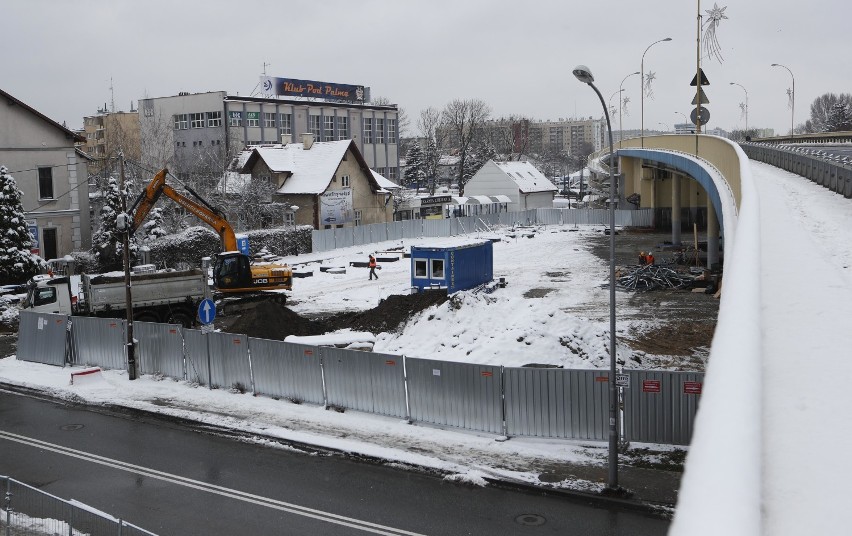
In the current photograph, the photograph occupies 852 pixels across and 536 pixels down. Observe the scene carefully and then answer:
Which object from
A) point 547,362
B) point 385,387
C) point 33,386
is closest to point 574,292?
point 547,362

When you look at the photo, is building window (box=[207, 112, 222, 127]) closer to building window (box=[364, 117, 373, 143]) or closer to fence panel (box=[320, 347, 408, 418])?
building window (box=[364, 117, 373, 143])

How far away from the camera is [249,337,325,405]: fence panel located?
2211 cm

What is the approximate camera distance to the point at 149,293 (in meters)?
31.1

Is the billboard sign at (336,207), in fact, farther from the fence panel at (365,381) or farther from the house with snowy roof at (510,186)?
the fence panel at (365,381)

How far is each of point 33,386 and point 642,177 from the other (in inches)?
2493

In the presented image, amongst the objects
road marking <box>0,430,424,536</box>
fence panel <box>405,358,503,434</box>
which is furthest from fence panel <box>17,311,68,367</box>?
fence panel <box>405,358,503,434</box>

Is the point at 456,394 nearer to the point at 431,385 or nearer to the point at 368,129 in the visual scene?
the point at 431,385

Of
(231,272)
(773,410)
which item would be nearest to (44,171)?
(231,272)

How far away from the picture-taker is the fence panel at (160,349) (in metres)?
25.5

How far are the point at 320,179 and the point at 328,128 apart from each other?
35.3 metres

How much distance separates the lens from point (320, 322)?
30906 millimetres

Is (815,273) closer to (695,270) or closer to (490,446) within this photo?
(490,446)

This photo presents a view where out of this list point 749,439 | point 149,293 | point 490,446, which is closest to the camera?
point 749,439

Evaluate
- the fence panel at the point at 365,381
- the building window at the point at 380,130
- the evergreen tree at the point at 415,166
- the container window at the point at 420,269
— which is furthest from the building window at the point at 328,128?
the fence panel at the point at 365,381
